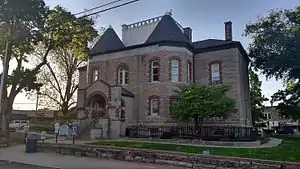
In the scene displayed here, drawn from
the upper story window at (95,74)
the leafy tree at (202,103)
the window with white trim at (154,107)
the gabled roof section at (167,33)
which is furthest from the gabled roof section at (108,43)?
the leafy tree at (202,103)

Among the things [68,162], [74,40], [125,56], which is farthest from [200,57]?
[68,162]

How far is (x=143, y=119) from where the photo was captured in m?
27.5

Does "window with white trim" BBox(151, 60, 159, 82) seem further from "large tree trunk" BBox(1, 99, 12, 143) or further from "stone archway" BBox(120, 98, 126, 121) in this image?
"large tree trunk" BBox(1, 99, 12, 143)

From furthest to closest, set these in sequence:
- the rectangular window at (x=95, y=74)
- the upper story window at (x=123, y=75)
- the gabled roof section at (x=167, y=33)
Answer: the rectangular window at (x=95, y=74) → the upper story window at (x=123, y=75) → the gabled roof section at (x=167, y=33)

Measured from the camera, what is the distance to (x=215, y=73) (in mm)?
27953

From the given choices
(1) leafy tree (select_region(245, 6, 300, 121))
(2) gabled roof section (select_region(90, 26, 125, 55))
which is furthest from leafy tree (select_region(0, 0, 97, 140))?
(1) leafy tree (select_region(245, 6, 300, 121))

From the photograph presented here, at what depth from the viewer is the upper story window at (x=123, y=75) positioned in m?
29.9

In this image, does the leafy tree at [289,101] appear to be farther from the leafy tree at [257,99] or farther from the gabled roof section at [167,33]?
the gabled roof section at [167,33]

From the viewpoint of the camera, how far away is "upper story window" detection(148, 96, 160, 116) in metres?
27.0

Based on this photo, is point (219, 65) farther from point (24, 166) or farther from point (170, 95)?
point (24, 166)

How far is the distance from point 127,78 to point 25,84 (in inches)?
382

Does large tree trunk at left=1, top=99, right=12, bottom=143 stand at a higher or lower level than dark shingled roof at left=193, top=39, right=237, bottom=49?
lower

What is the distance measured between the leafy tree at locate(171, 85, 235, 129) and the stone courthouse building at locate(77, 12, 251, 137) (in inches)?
141

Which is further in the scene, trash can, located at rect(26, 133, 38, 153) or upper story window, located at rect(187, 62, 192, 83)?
upper story window, located at rect(187, 62, 192, 83)
